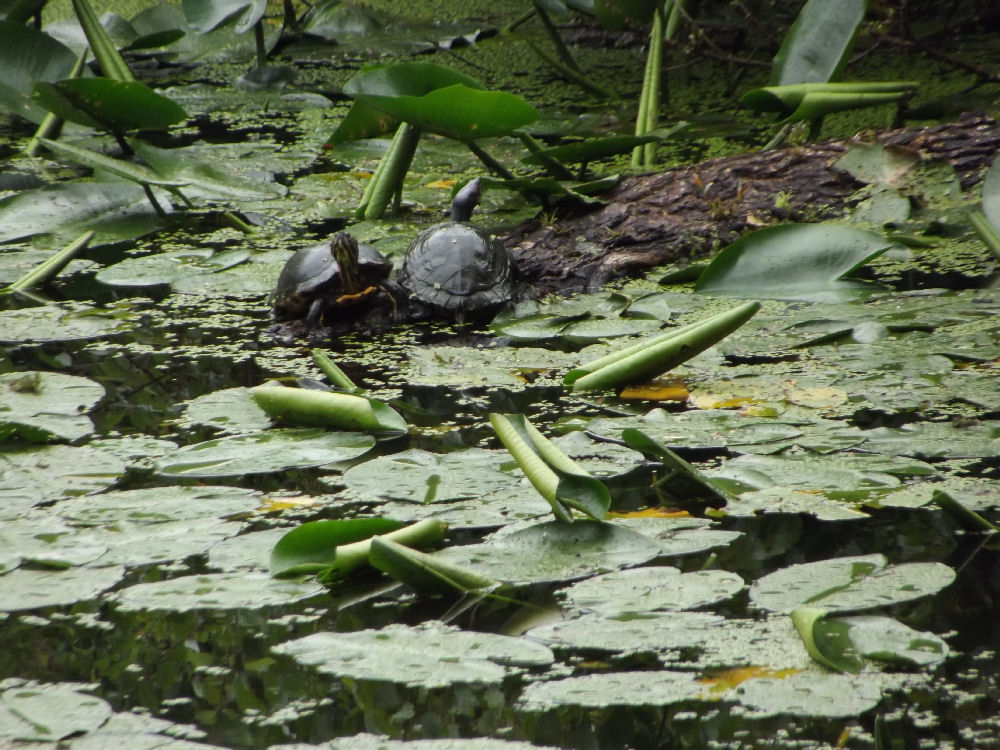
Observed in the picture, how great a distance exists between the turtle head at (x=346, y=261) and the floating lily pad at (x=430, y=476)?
2.71ft

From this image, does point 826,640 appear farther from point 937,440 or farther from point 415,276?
point 415,276

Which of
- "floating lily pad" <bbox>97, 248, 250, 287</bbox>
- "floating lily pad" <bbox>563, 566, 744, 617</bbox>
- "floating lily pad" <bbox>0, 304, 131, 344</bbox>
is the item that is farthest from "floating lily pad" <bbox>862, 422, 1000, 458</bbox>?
"floating lily pad" <bbox>97, 248, 250, 287</bbox>

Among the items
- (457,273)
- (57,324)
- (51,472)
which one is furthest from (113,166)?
(51,472)

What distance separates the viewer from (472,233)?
259 cm

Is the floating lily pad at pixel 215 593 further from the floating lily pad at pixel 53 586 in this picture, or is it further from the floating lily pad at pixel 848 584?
the floating lily pad at pixel 848 584

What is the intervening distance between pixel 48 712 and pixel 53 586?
27cm

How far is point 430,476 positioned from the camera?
1511mm

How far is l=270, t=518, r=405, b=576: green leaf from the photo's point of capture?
1.24m

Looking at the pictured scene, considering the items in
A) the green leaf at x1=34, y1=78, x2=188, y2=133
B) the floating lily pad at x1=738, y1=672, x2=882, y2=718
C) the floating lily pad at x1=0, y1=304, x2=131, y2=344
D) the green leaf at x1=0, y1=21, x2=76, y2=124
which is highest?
the green leaf at x1=0, y1=21, x2=76, y2=124

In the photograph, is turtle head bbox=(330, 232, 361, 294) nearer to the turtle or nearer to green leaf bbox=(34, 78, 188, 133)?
the turtle

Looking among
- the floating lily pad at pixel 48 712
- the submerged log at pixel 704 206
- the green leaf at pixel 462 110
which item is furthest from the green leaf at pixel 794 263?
the floating lily pad at pixel 48 712

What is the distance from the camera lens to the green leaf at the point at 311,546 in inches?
48.9

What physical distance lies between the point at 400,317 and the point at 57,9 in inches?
195

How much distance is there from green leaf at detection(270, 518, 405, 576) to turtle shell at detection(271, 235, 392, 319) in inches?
44.8
